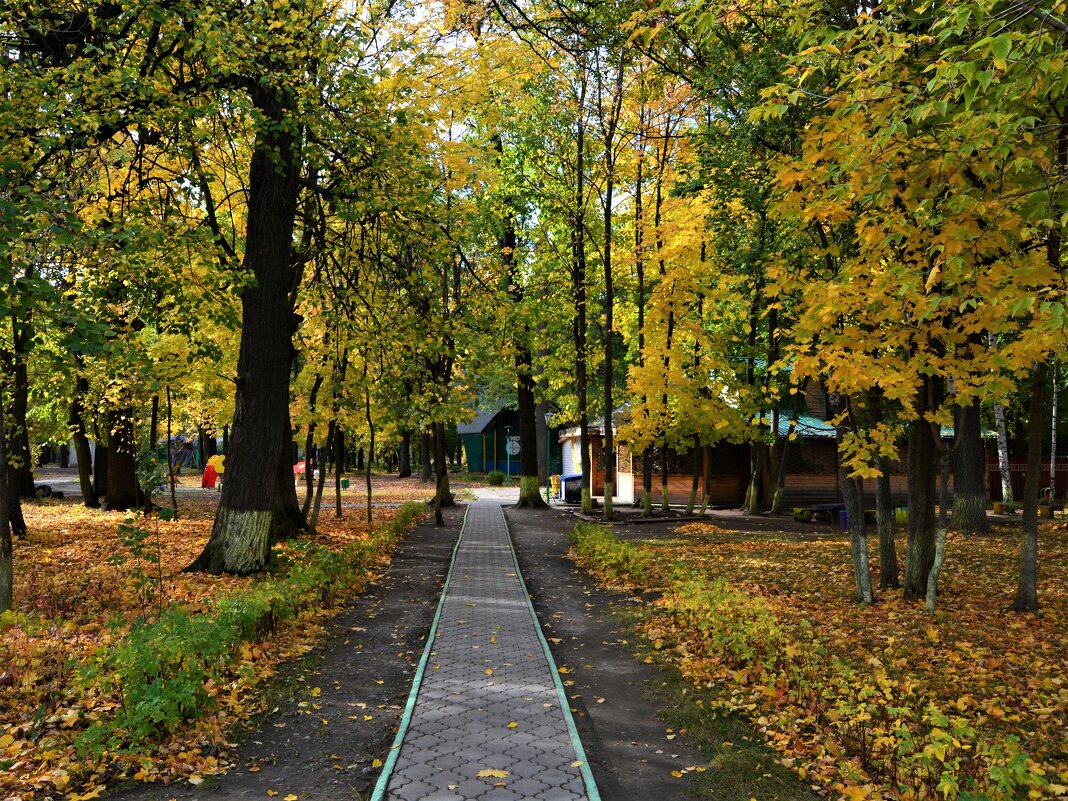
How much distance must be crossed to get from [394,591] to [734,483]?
1941 cm

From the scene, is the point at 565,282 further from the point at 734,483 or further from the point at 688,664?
the point at 688,664

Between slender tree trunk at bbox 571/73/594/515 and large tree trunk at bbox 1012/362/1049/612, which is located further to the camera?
slender tree trunk at bbox 571/73/594/515

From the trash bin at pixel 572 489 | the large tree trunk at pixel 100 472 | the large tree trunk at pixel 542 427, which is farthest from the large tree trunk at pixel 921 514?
the large tree trunk at pixel 542 427

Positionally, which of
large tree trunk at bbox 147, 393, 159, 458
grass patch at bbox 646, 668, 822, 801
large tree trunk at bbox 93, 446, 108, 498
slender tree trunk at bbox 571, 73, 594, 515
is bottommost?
grass patch at bbox 646, 668, 822, 801

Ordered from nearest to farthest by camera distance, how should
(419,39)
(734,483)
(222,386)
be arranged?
(419,39) → (222,386) → (734,483)

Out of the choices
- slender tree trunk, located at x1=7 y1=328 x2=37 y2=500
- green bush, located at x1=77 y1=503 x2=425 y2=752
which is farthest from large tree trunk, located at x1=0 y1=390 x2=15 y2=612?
green bush, located at x1=77 y1=503 x2=425 y2=752

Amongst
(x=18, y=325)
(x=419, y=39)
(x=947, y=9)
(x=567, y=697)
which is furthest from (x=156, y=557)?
(x=419, y=39)

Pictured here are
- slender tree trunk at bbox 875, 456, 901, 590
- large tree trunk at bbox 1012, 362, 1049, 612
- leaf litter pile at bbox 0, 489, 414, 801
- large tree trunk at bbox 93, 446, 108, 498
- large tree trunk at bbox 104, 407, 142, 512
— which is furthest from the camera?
large tree trunk at bbox 93, 446, 108, 498

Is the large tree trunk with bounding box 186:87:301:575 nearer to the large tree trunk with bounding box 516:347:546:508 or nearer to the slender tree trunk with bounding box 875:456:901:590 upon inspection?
the slender tree trunk with bounding box 875:456:901:590

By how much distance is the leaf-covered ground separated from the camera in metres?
4.56

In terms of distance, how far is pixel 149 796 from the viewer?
4555 millimetres

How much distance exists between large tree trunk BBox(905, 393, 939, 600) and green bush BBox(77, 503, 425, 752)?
7.71 meters

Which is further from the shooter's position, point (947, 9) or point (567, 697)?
point (567, 697)

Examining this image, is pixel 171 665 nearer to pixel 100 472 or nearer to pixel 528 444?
pixel 528 444
